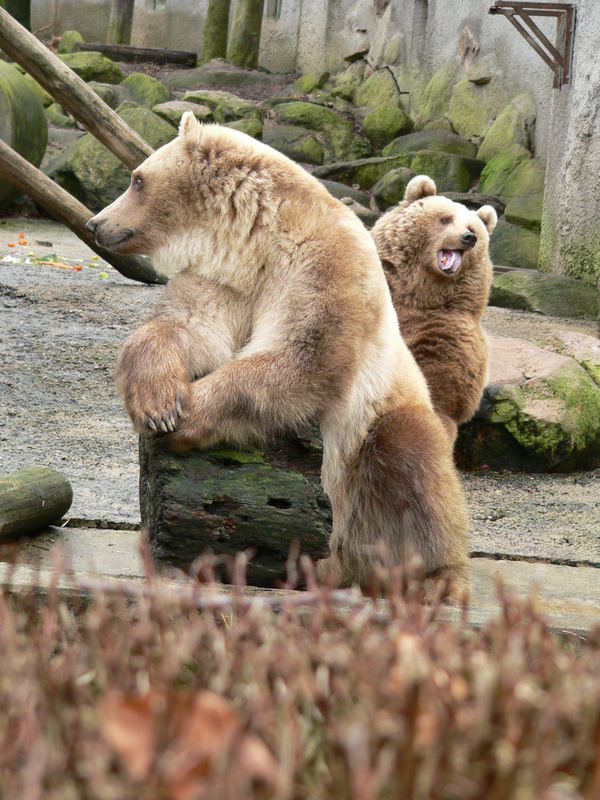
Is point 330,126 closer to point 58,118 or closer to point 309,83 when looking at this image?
point 309,83

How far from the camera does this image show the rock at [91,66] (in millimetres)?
18141

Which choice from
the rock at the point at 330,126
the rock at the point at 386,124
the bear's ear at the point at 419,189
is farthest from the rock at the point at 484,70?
the bear's ear at the point at 419,189

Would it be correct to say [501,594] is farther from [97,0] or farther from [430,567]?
[97,0]

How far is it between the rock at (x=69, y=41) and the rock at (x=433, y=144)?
748 cm

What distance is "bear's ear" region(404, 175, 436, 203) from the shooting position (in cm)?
518

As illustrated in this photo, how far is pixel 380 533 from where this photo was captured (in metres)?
3.16

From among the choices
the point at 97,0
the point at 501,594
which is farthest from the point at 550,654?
the point at 97,0

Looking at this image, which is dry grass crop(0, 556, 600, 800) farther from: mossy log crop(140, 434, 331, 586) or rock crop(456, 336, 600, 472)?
rock crop(456, 336, 600, 472)

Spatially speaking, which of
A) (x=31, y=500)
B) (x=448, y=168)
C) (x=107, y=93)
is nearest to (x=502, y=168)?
(x=448, y=168)

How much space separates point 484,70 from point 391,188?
7.62ft

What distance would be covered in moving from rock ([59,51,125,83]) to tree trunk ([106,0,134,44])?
3126mm

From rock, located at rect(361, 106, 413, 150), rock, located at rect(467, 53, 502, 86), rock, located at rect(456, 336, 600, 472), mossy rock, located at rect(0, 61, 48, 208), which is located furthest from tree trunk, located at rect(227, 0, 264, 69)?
rock, located at rect(456, 336, 600, 472)

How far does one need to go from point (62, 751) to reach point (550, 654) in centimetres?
47

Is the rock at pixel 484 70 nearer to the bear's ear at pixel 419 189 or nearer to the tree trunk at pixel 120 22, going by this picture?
the tree trunk at pixel 120 22
